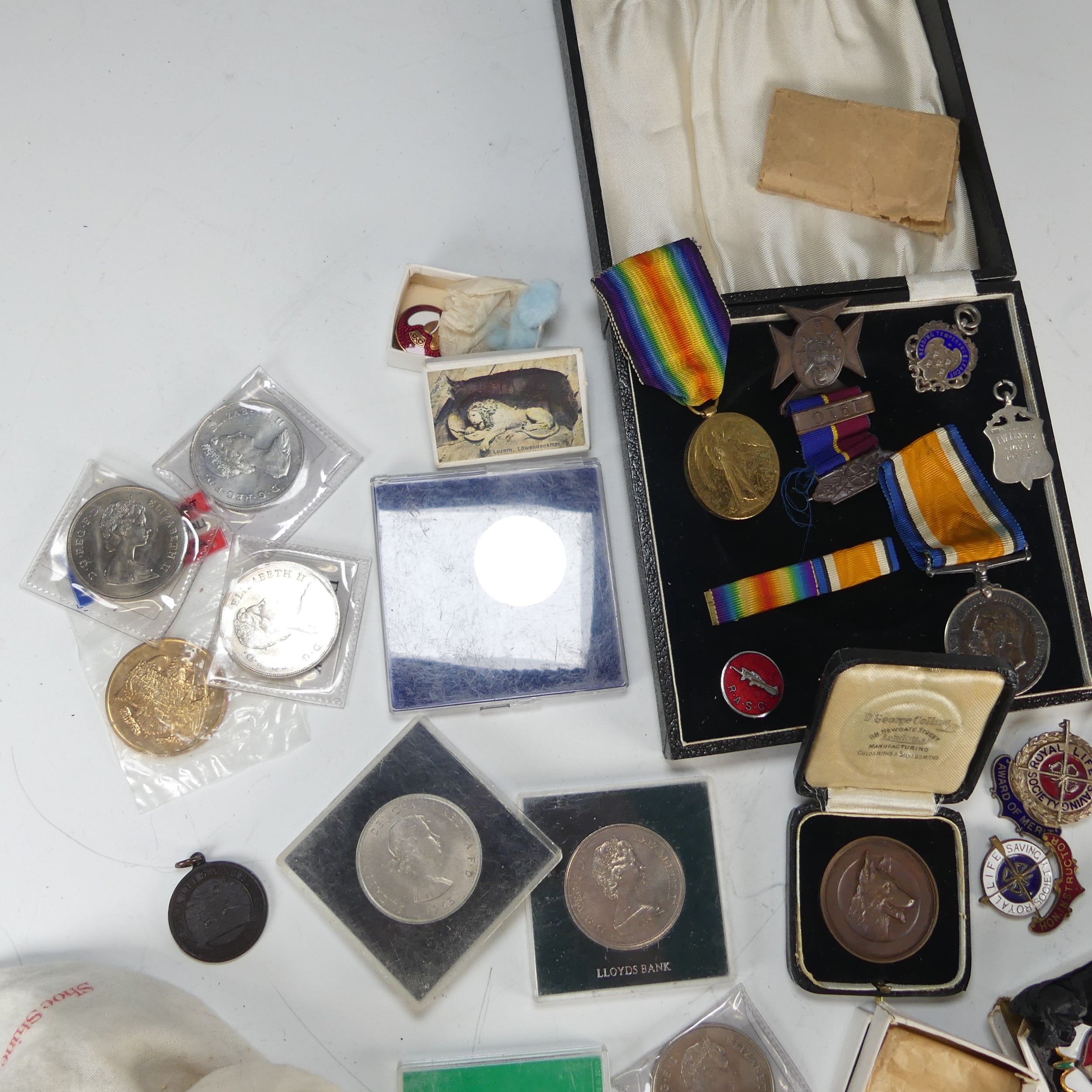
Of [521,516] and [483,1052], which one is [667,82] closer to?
[521,516]

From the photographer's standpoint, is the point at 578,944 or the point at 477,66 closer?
the point at 578,944

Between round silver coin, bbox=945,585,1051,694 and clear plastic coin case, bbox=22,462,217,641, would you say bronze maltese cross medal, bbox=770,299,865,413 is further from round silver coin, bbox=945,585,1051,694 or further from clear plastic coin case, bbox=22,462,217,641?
clear plastic coin case, bbox=22,462,217,641

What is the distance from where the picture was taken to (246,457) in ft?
7.10

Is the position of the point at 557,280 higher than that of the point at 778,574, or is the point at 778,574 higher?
the point at 557,280

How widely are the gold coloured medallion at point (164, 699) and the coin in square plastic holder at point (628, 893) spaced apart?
750 millimetres

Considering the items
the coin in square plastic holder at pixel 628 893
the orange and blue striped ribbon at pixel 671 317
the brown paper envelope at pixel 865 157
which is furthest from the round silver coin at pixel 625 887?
the brown paper envelope at pixel 865 157

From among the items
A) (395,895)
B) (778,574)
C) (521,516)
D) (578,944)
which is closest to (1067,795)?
(778,574)

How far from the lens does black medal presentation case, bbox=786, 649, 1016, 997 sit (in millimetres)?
1916

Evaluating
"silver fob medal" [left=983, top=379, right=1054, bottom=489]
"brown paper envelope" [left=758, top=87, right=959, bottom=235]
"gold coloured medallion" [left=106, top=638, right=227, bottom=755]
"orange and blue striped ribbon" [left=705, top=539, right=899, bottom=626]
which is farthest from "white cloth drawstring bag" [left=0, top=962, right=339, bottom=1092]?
"brown paper envelope" [left=758, top=87, right=959, bottom=235]

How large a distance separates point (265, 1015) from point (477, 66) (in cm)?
226

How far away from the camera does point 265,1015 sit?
207cm

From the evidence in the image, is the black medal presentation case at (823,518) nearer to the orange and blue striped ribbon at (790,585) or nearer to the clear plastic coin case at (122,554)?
the orange and blue striped ribbon at (790,585)

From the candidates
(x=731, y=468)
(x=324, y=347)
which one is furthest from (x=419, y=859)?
(x=324, y=347)

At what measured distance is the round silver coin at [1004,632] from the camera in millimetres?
2006
